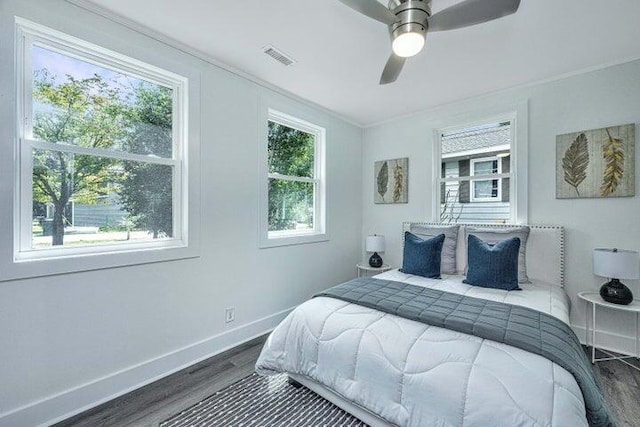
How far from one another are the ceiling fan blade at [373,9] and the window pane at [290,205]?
1946mm

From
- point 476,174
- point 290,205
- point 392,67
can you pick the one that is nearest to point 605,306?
point 476,174

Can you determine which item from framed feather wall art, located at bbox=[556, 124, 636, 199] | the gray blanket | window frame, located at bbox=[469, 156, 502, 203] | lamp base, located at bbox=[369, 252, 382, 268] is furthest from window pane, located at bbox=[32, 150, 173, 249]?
framed feather wall art, located at bbox=[556, 124, 636, 199]

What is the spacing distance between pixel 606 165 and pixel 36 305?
14.7 ft

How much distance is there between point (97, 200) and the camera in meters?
1.96

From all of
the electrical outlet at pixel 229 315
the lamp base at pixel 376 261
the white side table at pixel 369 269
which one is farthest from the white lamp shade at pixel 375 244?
the electrical outlet at pixel 229 315

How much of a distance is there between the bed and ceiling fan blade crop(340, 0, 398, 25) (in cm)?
178

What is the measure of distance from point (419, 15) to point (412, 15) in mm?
41

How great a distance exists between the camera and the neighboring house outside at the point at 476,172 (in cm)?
318

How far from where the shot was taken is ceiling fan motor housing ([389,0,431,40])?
1.54 metres

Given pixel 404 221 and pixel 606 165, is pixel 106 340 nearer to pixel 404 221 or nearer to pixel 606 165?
pixel 404 221

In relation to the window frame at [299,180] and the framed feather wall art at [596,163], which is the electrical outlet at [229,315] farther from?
the framed feather wall art at [596,163]

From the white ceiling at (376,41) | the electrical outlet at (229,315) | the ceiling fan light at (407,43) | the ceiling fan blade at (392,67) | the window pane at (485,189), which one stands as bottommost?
the electrical outlet at (229,315)

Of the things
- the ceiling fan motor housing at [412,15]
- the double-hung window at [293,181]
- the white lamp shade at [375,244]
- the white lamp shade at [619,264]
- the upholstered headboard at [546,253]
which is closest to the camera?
the ceiling fan motor housing at [412,15]

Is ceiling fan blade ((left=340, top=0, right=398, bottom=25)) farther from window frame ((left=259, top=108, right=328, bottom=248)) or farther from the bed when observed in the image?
the bed
